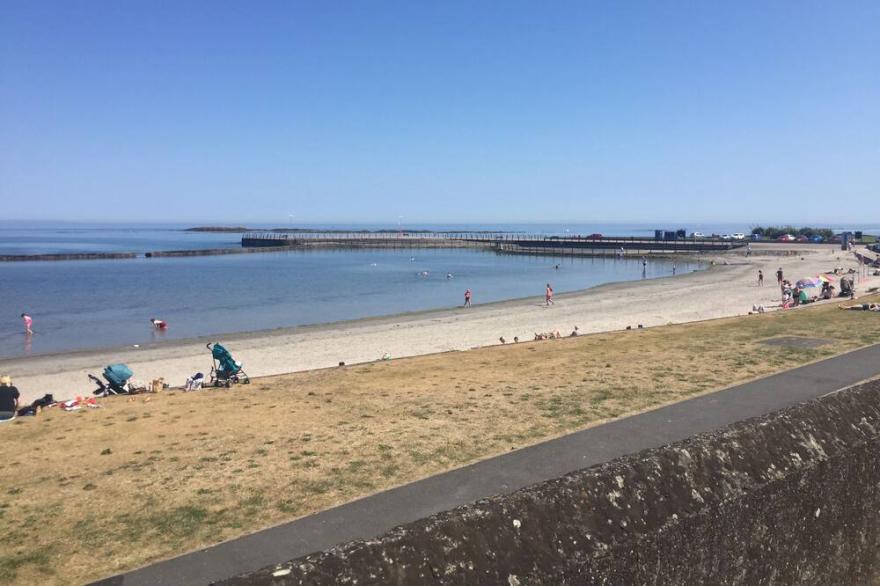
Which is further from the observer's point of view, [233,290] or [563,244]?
[563,244]

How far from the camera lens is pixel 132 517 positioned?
25.9 ft

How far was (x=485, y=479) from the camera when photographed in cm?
827

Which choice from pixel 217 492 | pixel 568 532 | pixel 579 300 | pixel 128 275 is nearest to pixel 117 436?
pixel 217 492

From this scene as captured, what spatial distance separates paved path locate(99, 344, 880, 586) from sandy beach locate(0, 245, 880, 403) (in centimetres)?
1552

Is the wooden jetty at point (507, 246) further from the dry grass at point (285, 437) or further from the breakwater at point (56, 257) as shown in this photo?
the dry grass at point (285, 437)

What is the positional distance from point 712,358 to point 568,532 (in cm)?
1545

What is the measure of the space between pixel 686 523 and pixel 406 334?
95.6 ft

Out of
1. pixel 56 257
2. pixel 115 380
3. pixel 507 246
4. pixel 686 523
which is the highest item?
pixel 686 523

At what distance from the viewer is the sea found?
3921 centimetres

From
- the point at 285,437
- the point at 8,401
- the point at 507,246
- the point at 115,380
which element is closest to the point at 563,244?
the point at 507,246

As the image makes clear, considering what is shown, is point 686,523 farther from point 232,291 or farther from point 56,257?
point 56,257

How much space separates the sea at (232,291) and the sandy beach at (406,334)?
14.1 feet

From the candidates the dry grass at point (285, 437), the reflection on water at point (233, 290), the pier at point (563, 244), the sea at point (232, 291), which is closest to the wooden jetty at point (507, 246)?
the pier at point (563, 244)

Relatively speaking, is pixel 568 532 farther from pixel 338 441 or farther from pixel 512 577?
pixel 338 441
